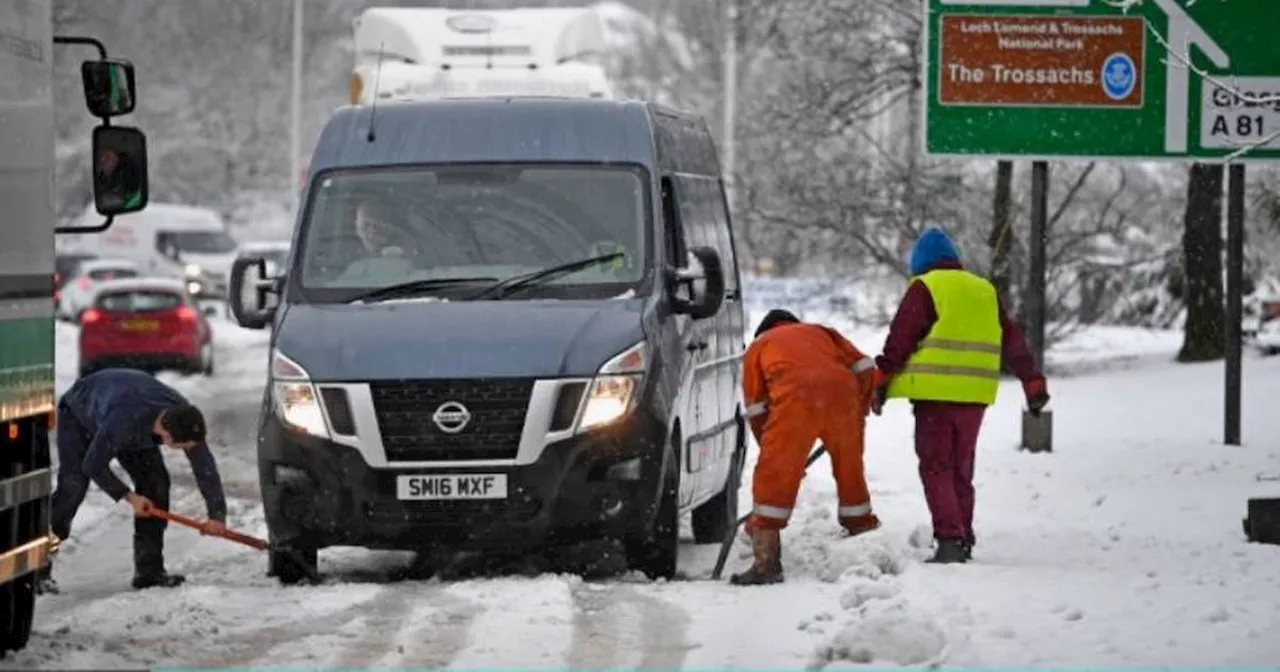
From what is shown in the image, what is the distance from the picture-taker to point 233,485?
2034 cm

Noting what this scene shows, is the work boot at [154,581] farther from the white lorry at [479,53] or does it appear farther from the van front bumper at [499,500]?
the white lorry at [479,53]

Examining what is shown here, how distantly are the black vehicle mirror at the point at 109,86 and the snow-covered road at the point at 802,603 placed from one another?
2.12 m

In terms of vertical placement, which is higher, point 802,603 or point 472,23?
point 472,23

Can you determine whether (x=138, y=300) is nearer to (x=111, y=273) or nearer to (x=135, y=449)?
(x=111, y=273)

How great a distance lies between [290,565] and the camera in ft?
44.1

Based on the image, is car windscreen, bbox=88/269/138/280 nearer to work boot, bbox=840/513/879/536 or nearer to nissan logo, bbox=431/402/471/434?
work boot, bbox=840/513/879/536

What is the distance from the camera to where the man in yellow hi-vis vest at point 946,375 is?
44.3 feet

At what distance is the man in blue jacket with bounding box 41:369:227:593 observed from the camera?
13.3 m

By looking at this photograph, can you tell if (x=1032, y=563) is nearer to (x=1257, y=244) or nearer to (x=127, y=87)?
(x=127, y=87)

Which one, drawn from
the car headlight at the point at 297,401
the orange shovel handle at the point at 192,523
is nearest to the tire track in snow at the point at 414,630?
the car headlight at the point at 297,401

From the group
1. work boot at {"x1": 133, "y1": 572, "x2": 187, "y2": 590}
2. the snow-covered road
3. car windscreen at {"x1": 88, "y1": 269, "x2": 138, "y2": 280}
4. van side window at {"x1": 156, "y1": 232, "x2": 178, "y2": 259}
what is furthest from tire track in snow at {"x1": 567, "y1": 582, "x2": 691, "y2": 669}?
van side window at {"x1": 156, "y1": 232, "x2": 178, "y2": 259}

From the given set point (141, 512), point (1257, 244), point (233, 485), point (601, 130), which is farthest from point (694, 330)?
point (1257, 244)

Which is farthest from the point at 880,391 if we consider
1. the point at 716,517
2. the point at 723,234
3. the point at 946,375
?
the point at 723,234

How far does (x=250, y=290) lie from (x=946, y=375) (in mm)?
3730
